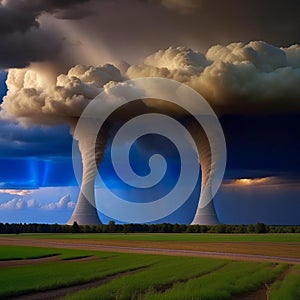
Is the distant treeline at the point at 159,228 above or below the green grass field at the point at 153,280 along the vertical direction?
above

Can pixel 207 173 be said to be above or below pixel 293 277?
above

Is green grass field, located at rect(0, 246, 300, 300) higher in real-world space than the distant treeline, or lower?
lower

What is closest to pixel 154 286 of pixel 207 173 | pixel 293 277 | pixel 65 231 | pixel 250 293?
pixel 250 293

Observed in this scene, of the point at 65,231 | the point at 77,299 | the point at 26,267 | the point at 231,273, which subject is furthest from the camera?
the point at 65,231

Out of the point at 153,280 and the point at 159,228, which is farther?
the point at 159,228

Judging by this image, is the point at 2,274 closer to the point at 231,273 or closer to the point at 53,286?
the point at 53,286

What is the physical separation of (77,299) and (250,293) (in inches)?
425

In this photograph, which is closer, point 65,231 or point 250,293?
point 250,293

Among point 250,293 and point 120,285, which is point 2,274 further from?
point 250,293

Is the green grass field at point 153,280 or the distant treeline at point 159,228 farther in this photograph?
the distant treeline at point 159,228

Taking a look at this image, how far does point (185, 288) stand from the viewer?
3150cm

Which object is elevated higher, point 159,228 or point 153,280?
point 159,228

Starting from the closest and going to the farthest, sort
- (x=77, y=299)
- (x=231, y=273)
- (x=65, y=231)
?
1. (x=77, y=299)
2. (x=231, y=273)
3. (x=65, y=231)

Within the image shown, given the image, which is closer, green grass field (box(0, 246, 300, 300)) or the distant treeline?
green grass field (box(0, 246, 300, 300))
